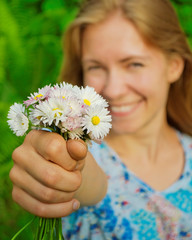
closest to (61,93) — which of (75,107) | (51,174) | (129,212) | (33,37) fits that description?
(75,107)

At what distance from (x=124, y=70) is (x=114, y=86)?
85 millimetres

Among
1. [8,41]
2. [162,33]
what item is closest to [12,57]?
[8,41]

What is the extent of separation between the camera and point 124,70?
117cm

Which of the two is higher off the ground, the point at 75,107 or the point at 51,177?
the point at 75,107

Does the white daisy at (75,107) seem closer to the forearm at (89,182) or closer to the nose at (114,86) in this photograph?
the forearm at (89,182)

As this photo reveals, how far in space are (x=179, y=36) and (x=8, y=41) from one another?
954 millimetres

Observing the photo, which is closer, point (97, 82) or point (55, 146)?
point (55, 146)

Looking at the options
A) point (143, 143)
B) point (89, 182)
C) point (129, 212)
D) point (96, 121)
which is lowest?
point (129, 212)

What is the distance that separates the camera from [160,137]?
1461 millimetres

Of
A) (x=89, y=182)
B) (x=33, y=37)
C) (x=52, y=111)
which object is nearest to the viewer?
(x=52, y=111)

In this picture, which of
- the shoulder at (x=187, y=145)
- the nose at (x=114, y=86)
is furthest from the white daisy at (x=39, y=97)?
the shoulder at (x=187, y=145)

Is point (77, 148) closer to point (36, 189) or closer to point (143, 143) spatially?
point (36, 189)

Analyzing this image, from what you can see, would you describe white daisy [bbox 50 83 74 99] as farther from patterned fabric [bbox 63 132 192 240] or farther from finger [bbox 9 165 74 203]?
patterned fabric [bbox 63 132 192 240]

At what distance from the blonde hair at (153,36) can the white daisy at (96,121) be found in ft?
2.42
